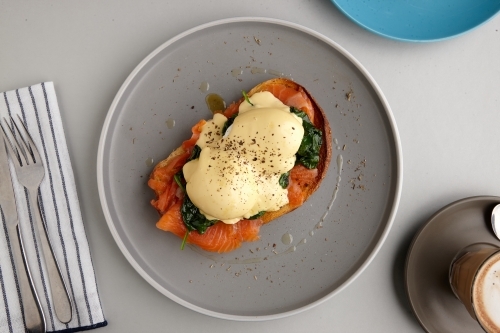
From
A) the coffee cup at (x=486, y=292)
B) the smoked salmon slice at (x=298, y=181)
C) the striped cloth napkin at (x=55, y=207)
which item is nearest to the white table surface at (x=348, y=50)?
the striped cloth napkin at (x=55, y=207)

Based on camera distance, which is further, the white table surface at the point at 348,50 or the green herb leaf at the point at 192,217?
the white table surface at the point at 348,50

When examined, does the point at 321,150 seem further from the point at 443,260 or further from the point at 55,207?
the point at 55,207

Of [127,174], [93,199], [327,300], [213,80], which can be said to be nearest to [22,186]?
[93,199]

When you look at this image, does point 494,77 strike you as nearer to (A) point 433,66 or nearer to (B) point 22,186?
(A) point 433,66

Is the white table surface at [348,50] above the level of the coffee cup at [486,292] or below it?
above

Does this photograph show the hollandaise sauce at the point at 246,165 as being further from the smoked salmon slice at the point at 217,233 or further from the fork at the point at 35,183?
the fork at the point at 35,183

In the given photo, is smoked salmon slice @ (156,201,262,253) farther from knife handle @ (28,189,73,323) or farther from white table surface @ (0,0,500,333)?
knife handle @ (28,189,73,323)
